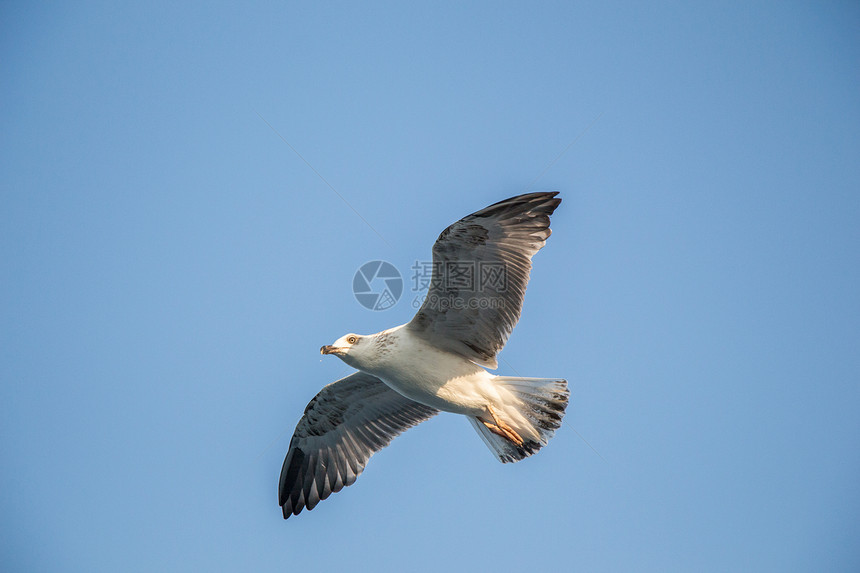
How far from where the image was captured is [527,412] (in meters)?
7.75

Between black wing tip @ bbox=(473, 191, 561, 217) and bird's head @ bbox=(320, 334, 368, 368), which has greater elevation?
black wing tip @ bbox=(473, 191, 561, 217)

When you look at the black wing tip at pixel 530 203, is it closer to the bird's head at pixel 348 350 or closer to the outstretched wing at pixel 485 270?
the outstretched wing at pixel 485 270

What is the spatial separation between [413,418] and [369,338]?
6.26 ft

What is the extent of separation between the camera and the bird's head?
7.39 metres

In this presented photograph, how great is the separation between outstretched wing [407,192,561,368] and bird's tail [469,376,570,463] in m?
0.55

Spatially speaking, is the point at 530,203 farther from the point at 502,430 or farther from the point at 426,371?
the point at 502,430

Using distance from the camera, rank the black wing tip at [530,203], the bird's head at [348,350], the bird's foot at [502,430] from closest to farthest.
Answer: the black wing tip at [530,203] → the bird's head at [348,350] → the bird's foot at [502,430]

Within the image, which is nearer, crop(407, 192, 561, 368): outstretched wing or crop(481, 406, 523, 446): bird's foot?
crop(407, 192, 561, 368): outstretched wing

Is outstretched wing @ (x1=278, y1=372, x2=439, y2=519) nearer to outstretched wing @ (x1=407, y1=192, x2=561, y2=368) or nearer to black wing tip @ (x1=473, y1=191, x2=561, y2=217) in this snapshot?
outstretched wing @ (x1=407, y1=192, x2=561, y2=368)

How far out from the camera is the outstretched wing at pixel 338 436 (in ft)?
29.2

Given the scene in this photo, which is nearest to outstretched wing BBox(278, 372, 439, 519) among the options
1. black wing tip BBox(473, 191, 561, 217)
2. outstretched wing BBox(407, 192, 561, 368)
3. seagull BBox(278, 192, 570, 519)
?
seagull BBox(278, 192, 570, 519)

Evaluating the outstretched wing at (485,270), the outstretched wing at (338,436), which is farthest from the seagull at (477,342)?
the outstretched wing at (338,436)

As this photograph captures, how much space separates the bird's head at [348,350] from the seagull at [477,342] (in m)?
0.01

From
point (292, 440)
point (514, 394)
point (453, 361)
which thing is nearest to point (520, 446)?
point (514, 394)
